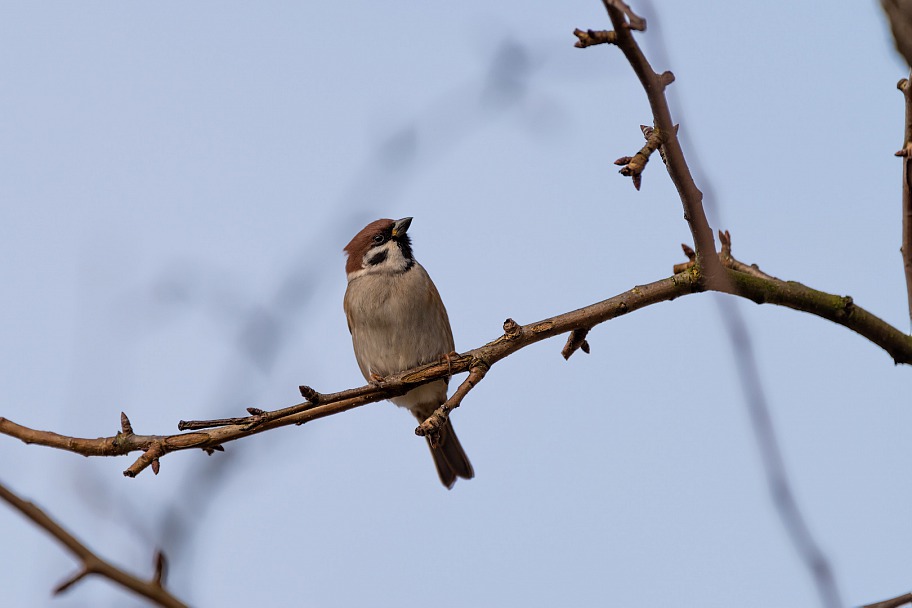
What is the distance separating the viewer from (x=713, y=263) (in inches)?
94.0

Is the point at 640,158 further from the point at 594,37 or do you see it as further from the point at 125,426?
the point at 125,426

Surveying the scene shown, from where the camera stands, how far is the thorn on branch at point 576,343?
3.29m

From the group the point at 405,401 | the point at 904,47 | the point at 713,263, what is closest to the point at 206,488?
the point at 713,263

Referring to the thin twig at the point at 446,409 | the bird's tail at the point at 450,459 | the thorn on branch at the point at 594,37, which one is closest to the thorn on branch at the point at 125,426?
the thin twig at the point at 446,409

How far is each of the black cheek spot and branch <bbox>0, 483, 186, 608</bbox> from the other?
469cm

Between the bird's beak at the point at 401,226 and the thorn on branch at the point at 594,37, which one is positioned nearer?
the thorn on branch at the point at 594,37

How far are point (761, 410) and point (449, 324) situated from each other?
4436 millimetres

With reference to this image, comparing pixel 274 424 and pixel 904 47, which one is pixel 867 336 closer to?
pixel 904 47

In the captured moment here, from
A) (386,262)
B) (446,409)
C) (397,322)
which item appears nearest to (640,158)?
(446,409)

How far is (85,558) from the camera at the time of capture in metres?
→ 1.33

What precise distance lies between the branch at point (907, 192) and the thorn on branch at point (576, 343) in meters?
1.02

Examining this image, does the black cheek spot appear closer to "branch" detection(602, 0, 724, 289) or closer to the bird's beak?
the bird's beak

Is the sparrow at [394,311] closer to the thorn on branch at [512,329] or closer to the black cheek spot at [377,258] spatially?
the black cheek spot at [377,258]

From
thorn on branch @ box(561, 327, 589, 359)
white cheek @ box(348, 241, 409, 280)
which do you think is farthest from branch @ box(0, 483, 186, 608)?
white cheek @ box(348, 241, 409, 280)
